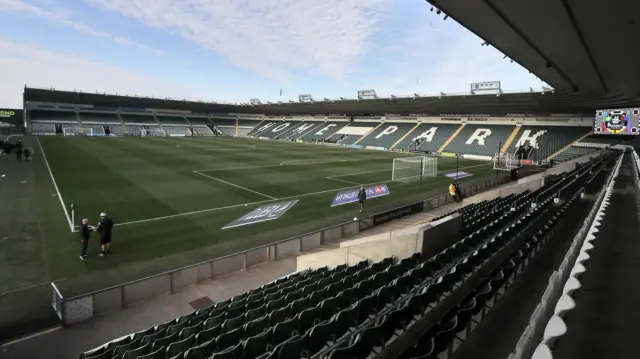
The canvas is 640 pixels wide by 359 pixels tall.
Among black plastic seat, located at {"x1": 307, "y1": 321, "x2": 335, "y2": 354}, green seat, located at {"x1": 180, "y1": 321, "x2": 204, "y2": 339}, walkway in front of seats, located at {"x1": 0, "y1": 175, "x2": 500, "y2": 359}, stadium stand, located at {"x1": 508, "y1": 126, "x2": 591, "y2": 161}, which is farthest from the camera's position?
stadium stand, located at {"x1": 508, "y1": 126, "x2": 591, "y2": 161}

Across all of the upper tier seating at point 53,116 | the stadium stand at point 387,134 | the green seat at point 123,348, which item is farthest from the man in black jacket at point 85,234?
the upper tier seating at point 53,116

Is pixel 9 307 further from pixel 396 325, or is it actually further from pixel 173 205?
pixel 173 205

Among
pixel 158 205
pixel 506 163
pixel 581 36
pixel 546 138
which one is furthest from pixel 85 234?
pixel 546 138

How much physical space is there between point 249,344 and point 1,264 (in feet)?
32.5

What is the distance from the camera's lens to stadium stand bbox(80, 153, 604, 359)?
4.19 meters

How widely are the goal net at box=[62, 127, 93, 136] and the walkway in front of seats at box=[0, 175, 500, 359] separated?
7001 cm

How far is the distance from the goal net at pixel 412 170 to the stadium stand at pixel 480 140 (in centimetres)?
2156

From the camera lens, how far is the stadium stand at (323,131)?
242 ft

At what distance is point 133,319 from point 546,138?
54.4 metres

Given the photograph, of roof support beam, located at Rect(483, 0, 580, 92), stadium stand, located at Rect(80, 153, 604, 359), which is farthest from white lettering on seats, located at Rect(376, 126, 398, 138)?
stadium stand, located at Rect(80, 153, 604, 359)

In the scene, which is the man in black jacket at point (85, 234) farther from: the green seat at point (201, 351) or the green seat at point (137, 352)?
the green seat at point (201, 351)

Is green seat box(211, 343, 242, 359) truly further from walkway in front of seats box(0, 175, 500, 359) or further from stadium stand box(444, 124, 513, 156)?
stadium stand box(444, 124, 513, 156)

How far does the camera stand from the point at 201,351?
426cm

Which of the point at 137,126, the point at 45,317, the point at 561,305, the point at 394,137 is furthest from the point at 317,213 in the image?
the point at 137,126
